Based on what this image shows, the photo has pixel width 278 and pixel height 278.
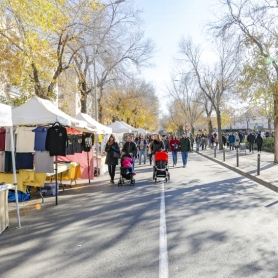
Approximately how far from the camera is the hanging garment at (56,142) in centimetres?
902

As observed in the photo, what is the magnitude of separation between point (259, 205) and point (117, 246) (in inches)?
178

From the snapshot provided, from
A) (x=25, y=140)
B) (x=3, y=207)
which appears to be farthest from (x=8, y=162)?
(x=3, y=207)

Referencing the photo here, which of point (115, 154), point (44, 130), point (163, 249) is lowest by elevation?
point (163, 249)

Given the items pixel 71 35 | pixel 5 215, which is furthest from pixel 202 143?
pixel 5 215

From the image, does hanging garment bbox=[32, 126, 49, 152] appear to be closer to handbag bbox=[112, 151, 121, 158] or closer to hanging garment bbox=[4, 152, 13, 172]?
hanging garment bbox=[4, 152, 13, 172]

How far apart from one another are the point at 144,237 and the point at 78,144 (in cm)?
770

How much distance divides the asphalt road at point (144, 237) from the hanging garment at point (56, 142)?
1.42m

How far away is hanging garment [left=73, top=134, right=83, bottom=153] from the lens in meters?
12.7

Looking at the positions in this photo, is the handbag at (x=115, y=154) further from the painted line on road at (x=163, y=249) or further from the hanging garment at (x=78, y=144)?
the painted line on road at (x=163, y=249)

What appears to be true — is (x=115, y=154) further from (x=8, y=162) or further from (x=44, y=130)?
(x=8, y=162)

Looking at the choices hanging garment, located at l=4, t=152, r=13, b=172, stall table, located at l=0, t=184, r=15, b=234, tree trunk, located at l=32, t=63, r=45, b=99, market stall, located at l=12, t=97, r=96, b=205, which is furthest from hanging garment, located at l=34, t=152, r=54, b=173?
tree trunk, located at l=32, t=63, r=45, b=99

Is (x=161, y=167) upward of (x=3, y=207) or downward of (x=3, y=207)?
upward

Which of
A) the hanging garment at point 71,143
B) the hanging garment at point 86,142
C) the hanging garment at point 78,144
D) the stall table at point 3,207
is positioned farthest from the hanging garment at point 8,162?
the hanging garment at point 86,142

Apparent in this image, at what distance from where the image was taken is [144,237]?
5793 millimetres
